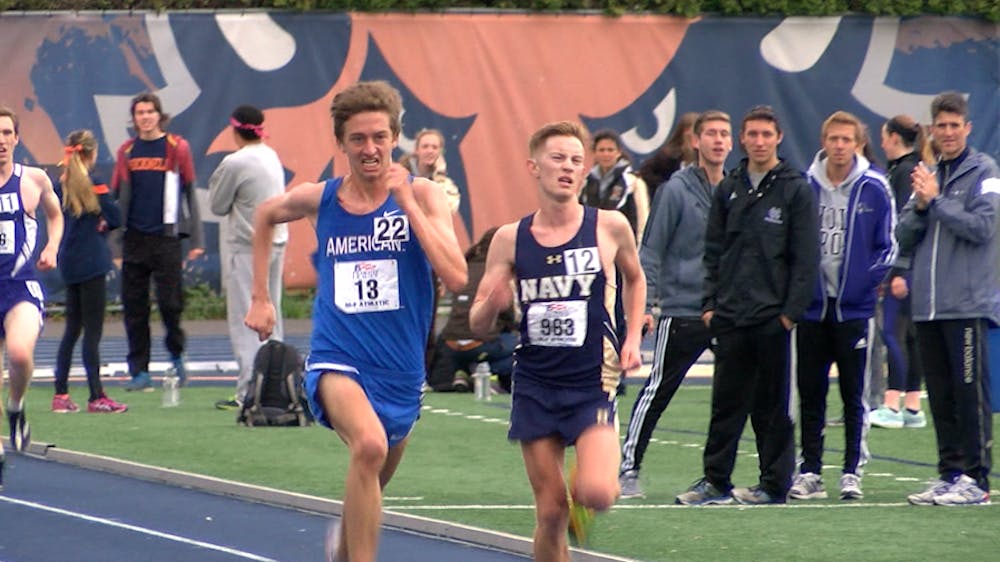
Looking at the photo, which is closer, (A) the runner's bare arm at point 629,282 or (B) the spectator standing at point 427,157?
(A) the runner's bare arm at point 629,282

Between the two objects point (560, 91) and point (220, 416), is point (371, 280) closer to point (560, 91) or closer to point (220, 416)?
point (220, 416)

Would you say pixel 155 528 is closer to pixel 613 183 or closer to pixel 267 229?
pixel 267 229

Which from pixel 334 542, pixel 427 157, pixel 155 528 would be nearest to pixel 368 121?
pixel 334 542

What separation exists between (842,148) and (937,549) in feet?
8.53

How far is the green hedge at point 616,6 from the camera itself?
82.5ft

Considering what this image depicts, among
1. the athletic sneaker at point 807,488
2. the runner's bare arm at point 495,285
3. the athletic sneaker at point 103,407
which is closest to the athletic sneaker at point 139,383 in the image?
the athletic sneaker at point 103,407

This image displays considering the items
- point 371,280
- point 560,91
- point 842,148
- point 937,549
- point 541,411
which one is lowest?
point 937,549

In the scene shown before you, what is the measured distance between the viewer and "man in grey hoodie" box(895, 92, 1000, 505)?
11.0 m

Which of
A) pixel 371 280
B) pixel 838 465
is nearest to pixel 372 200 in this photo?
pixel 371 280

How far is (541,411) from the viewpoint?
321 inches

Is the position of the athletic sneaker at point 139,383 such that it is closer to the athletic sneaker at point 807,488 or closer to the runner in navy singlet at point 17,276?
the runner in navy singlet at point 17,276

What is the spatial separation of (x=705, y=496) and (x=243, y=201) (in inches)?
234

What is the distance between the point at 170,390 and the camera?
1658 centimetres

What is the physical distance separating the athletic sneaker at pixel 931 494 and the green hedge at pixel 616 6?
15.5 m
